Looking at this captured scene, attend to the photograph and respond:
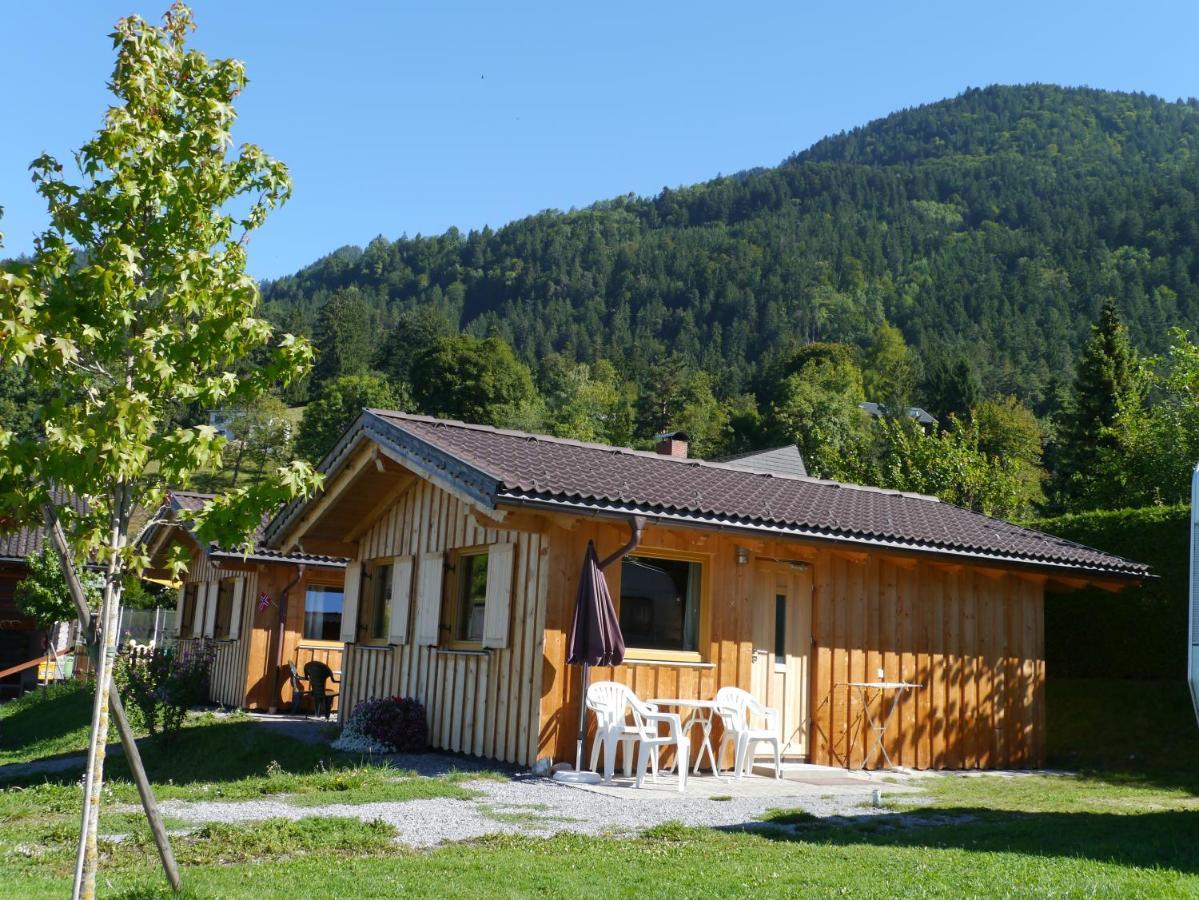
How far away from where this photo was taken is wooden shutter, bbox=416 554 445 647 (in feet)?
41.7

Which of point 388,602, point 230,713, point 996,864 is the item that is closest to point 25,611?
point 230,713

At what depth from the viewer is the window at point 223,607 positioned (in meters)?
20.1

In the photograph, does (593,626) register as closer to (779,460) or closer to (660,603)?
(660,603)

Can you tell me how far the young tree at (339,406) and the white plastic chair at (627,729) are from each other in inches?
1794

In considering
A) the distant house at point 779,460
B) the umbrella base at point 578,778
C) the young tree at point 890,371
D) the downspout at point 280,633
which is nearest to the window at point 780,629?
the umbrella base at point 578,778

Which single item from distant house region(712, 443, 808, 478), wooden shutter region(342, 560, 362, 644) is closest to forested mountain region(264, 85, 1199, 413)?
distant house region(712, 443, 808, 478)

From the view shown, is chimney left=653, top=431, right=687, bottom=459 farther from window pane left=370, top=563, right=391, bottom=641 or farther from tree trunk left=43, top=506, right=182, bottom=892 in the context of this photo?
tree trunk left=43, top=506, right=182, bottom=892

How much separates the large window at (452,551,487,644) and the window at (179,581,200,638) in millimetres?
11227

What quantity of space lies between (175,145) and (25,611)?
18.3 m

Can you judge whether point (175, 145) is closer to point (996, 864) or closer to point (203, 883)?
point (203, 883)

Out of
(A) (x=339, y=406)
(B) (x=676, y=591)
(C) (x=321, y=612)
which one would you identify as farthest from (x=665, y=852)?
(A) (x=339, y=406)

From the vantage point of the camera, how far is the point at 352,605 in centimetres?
1520

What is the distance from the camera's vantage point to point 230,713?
17.3 meters

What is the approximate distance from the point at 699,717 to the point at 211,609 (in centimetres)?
1239
